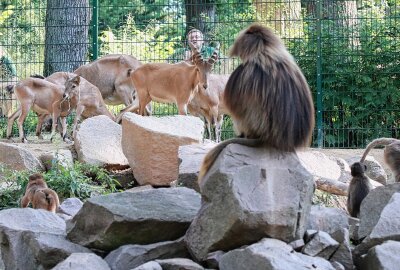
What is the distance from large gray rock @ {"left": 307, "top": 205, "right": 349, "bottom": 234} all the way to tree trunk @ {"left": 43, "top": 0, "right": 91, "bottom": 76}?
33.6ft

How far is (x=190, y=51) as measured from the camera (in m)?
17.8

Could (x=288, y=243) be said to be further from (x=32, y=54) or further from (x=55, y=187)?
(x=32, y=54)

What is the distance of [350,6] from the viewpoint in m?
17.7

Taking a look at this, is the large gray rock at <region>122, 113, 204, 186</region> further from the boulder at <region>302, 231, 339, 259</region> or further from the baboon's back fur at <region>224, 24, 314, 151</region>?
the boulder at <region>302, 231, 339, 259</region>

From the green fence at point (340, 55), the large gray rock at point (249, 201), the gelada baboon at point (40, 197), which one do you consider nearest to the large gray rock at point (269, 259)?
the large gray rock at point (249, 201)

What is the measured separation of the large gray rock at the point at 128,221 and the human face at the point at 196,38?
30.9 ft

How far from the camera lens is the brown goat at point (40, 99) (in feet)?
52.6

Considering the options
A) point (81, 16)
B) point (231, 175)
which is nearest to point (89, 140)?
point (81, 16)

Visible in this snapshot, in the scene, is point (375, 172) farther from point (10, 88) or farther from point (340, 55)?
point (10, 88)

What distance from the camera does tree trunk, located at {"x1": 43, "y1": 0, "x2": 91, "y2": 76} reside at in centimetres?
1748

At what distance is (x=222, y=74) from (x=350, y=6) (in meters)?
2.74

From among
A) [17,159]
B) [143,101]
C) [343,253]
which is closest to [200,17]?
[143,101]

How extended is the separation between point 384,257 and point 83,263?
87.8 inches

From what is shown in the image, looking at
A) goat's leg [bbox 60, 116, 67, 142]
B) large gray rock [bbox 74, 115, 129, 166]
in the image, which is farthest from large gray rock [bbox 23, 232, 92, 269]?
goat's leg [bbox 60, 116, 67, 142]
